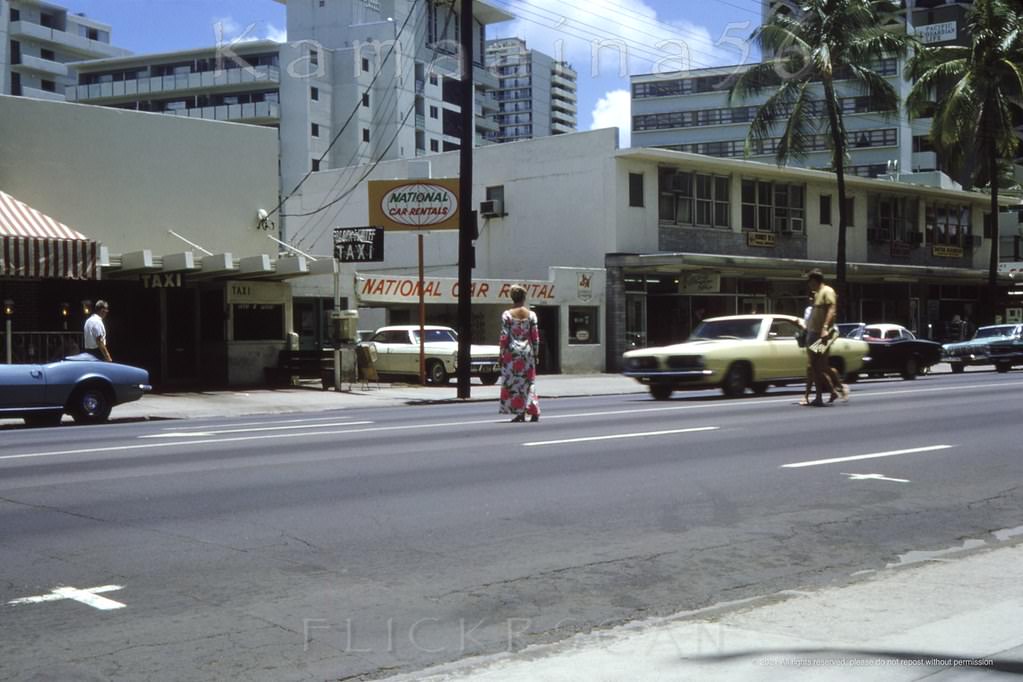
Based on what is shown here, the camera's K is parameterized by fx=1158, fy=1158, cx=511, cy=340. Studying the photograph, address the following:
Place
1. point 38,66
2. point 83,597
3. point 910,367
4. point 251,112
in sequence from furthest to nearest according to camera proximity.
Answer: point 38,66 → point 251,112 → point 910,367 → point 83,597

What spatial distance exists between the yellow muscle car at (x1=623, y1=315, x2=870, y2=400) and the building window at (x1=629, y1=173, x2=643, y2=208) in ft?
52.5

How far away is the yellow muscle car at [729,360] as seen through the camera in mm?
21062

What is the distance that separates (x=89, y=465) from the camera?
11.8 meters

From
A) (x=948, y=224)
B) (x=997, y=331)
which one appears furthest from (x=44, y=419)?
(x=948, y=224)

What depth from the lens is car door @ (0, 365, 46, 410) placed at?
56.1 ft

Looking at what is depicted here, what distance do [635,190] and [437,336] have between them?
10861mm

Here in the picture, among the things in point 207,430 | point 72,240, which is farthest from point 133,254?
point 207,430

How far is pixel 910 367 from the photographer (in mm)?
A: 30375

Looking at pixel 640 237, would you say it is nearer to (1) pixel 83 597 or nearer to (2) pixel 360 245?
(2) pixel 360 245

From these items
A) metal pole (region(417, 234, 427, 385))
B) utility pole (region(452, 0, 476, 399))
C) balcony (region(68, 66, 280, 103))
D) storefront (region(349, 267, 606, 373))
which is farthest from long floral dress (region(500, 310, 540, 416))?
balcony (region(68, 66, 280, 103))

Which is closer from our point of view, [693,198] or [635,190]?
[635,190]

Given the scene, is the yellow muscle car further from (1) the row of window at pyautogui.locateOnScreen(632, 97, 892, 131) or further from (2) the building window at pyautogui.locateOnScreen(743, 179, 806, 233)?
(1) the row of window at pyautogui.locateOnScreen(632, 97, 892, 131)

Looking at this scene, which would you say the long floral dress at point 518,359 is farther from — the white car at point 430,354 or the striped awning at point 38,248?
the white car at point 430,354

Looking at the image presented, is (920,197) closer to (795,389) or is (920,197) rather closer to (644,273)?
(644,273)
